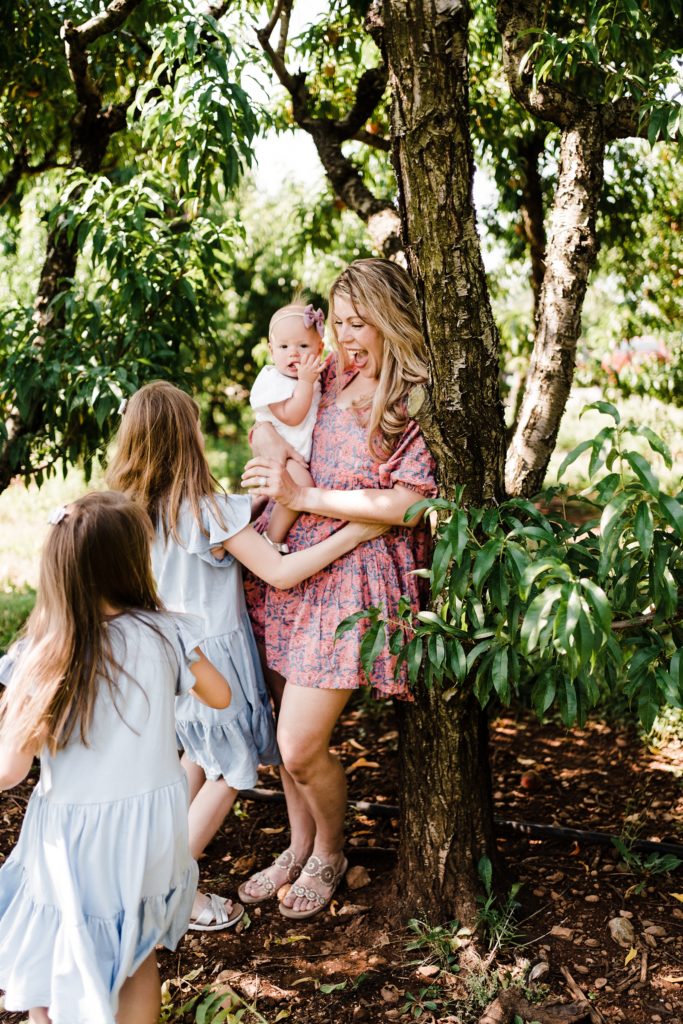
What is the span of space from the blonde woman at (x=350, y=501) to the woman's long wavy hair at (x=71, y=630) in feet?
2.51

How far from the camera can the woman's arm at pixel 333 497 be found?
250 centimetres

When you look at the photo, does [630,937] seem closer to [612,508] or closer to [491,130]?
[612,508]

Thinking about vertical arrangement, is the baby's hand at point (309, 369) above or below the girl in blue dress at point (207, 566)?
above

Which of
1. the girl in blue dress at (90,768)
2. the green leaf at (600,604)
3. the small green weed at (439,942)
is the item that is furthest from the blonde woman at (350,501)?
the green leaf at (600,604)

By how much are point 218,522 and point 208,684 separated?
0.58 meters

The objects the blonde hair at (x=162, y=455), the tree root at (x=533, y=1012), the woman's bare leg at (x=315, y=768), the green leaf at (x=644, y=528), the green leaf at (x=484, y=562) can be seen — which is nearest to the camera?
the green leaf at (x=644, y=528)

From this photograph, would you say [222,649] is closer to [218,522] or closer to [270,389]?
[218,522]

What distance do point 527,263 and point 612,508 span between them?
482 cm

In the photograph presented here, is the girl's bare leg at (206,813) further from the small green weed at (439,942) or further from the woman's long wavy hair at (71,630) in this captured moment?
the woman's long wavy hair at (71,630)

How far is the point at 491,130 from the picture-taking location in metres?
4.12

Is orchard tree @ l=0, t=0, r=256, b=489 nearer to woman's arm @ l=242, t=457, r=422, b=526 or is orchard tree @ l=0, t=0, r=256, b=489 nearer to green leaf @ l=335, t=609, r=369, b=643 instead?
woman's arm @ l=242, t=457, r=422, b=526

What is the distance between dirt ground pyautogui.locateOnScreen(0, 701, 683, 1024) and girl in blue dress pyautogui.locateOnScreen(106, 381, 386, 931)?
0.25 meters

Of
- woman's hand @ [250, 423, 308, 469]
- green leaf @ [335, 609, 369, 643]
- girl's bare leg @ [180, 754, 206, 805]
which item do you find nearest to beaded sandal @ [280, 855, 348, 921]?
girl's bare leg @ [180, 754, 206, 805]

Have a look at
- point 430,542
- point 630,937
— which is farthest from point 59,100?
point 630,937
